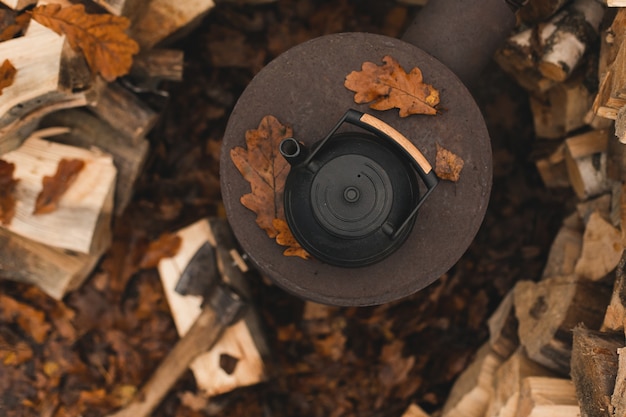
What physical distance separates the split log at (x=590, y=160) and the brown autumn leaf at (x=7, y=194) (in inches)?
94.1

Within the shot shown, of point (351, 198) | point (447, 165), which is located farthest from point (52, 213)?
point (447, 165)

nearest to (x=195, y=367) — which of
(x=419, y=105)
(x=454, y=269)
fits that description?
(x=454, y=269)

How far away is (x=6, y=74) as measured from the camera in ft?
6.69

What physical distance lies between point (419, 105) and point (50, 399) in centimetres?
221

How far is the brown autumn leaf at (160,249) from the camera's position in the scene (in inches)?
109

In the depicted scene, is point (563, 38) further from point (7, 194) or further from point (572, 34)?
point (7, 194)

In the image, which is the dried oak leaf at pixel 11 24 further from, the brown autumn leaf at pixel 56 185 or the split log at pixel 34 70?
the brown autumn leaf at pixel 56 185

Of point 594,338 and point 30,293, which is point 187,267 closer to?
point 30,293

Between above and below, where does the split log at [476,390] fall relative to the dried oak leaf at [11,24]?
below

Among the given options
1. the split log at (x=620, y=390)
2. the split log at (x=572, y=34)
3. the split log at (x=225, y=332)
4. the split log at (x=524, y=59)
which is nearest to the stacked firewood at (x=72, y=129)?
the split log at (x=225, y=332)

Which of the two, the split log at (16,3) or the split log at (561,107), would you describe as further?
the split log at (561,107)

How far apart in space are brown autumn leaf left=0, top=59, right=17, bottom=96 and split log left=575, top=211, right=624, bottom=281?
229 centimetres

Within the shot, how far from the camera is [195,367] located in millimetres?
2715

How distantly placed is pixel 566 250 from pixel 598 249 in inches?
9.4
